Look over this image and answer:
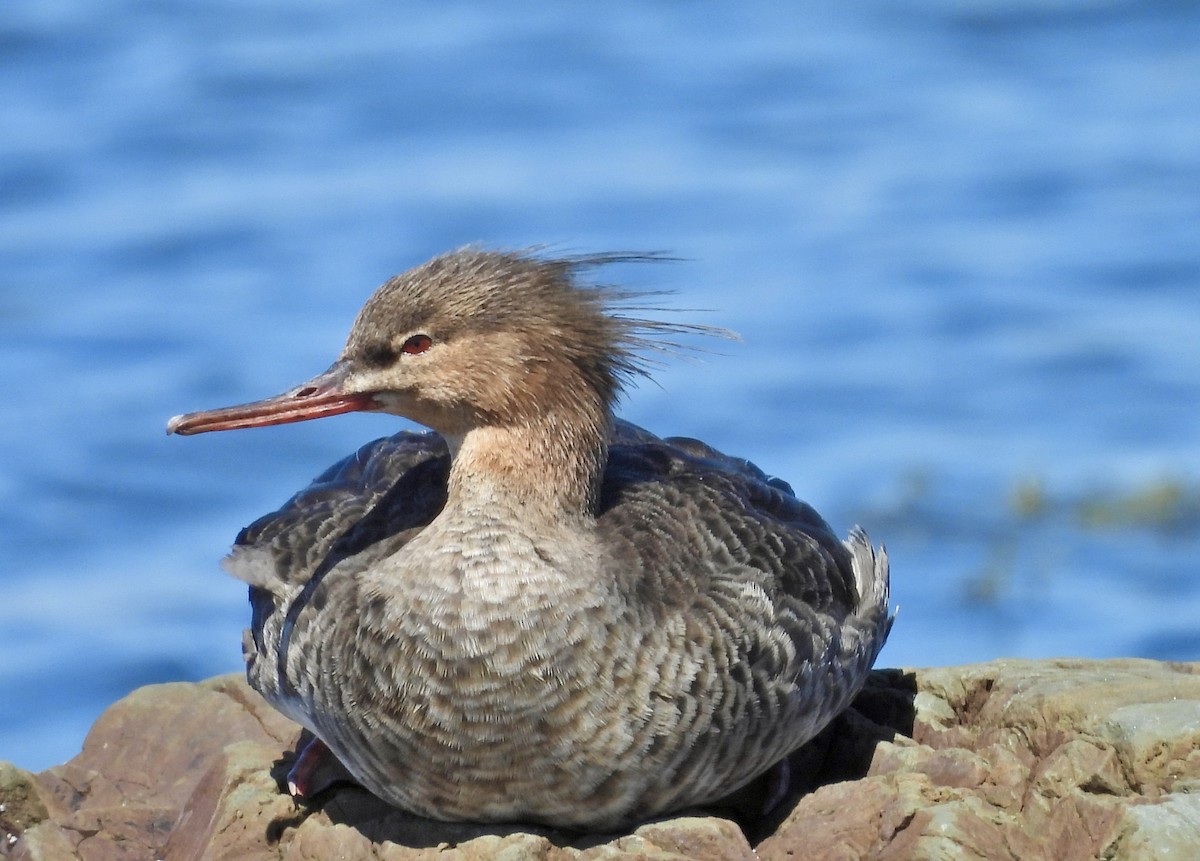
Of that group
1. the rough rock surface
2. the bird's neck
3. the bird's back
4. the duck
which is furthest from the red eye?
the rough rock surface

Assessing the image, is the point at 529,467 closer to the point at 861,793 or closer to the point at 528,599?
the point at 528,599

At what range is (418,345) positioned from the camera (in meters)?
6.25

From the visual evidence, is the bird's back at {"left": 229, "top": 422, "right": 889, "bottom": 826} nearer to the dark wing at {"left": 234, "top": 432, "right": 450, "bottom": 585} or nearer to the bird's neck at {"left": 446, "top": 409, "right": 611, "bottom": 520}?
the dark wing at {"left": 234, "top": 432, "right": 450, "bottom": 585}

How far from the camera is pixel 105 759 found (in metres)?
7.38

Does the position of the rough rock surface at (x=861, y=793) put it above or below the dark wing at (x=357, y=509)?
below

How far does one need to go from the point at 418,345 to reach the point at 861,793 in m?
1.93

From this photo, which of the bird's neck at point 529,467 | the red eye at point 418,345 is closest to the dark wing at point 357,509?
the bird's neck at point 529,467

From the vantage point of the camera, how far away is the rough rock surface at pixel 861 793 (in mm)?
5875

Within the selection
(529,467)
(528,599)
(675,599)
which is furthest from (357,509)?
(675,599)

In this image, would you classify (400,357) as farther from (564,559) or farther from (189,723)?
(189,723)

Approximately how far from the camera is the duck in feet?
19.7

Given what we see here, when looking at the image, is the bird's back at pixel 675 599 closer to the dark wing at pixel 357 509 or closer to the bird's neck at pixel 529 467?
the dark wing at pixel 357 509

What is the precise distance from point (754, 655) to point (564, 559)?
68 centimetres

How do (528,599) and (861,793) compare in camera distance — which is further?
(861,793)
